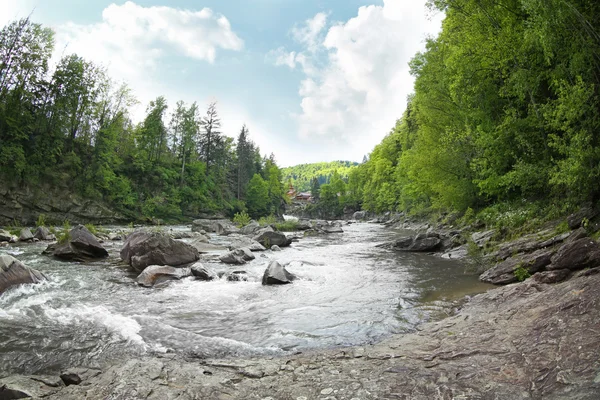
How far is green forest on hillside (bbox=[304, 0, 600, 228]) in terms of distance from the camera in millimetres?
8914

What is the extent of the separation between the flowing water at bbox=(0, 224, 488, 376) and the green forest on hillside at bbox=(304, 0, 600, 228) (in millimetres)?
4762

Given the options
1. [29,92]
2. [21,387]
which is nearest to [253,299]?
[21,387]

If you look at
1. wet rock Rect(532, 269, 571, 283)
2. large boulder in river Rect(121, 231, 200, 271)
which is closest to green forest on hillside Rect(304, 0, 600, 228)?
wet rock Rect(532, 269, 571, 283)

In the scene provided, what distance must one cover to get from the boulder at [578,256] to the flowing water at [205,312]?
2.05 m

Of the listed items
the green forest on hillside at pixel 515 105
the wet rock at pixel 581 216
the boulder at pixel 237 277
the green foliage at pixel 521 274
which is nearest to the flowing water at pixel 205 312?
the boulder at pixel 237 277

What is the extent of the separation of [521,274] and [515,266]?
656mm

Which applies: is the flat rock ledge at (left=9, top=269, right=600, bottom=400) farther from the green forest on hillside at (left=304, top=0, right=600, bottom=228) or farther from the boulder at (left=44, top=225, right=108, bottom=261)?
the boulder at (left=44, top=225, right=108, bottom=261)

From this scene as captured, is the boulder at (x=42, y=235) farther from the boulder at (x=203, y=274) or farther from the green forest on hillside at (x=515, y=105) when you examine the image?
the green forest on hillside at (x=515, y=105)

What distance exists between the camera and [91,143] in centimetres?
4278

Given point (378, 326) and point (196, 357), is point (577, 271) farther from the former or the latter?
point (196, 357)

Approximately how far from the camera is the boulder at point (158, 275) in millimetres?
10625

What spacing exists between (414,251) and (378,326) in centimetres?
1240

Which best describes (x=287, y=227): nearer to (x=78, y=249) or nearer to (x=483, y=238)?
(x=78, y=249)

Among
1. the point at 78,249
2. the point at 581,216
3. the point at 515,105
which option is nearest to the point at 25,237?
the point at 78,249
